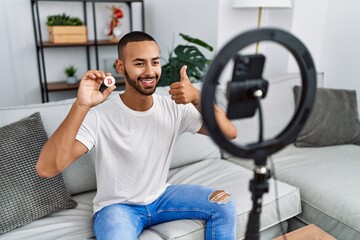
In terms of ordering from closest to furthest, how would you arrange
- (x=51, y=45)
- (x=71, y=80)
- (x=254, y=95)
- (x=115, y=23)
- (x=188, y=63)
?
(x=254, y=95) < (x=188, y=63) < (x=51, y=45) < (x=71, y=80) < (x=115, y=23)

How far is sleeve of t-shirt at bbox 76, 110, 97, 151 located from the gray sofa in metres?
0.36

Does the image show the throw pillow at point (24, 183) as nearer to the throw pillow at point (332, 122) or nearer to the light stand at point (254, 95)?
the light stand at point (254, 95)

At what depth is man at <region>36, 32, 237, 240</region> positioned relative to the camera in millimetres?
1171

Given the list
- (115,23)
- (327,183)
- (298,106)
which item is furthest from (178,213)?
(115,23)

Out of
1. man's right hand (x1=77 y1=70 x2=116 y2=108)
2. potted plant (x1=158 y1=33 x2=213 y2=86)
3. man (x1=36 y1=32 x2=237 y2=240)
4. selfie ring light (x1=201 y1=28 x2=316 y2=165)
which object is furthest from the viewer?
potted plant (x1=158 y1=33 x2=213 y2=86)

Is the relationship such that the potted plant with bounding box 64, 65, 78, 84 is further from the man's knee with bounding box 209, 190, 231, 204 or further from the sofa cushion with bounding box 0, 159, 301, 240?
the man's knee with bounding box 209, 190, 231, 204

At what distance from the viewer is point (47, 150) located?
0.99 meters

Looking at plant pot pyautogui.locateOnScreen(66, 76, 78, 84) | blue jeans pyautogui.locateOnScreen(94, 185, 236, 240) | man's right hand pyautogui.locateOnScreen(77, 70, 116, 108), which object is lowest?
blue jeans pyautogui.locateOnScreen(94, 185, 236, 240)

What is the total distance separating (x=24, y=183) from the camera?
127 cm

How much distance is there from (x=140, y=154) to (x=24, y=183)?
456mm

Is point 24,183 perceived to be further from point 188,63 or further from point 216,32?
point 216,32

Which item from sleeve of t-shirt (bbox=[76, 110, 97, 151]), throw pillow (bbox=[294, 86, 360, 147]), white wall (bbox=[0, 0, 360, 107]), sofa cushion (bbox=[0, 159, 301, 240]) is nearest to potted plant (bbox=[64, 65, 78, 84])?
white wall (bbox=[0, 0, 360, 107])

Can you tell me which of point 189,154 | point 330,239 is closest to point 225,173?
point 189,154

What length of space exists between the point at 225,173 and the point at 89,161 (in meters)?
0.67
